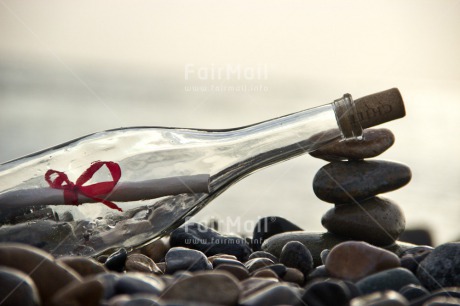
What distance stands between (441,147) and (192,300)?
20.7m

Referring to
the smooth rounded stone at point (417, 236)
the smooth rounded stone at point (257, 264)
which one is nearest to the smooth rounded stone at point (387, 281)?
the smooth rounded stone at point (257, 264)

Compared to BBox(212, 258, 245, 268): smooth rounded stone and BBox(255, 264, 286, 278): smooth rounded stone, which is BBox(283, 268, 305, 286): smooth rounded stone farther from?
BBox(212, 258, 245, 268): smooth rounded stone

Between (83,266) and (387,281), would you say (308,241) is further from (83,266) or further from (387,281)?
(83,266)

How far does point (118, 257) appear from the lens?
9.34 ft

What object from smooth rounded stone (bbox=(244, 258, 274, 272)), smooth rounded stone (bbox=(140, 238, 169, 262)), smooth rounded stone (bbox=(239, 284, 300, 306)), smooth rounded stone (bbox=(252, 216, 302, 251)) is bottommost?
smooth rounded stone (bbox=(252, 216, 302, 251))

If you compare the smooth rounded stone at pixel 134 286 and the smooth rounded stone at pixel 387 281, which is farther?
the smooth rounded stone at pixel 387 281

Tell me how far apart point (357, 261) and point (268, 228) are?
5.04 feet

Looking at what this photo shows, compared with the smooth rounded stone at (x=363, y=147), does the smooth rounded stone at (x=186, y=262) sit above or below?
below

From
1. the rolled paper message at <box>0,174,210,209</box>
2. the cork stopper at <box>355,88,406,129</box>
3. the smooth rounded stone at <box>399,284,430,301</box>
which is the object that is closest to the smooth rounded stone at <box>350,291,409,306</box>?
the smooth rounded stone at <box>399,284,430,301</box>

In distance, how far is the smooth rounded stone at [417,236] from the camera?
739 centimetres

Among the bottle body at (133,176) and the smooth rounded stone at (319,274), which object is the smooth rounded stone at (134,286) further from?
the bottle body at (133,176)

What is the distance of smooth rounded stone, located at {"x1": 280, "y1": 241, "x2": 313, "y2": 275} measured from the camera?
9.55ft

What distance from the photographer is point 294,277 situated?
105 inches

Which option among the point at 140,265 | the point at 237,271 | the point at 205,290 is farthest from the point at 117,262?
the point at 205,290
